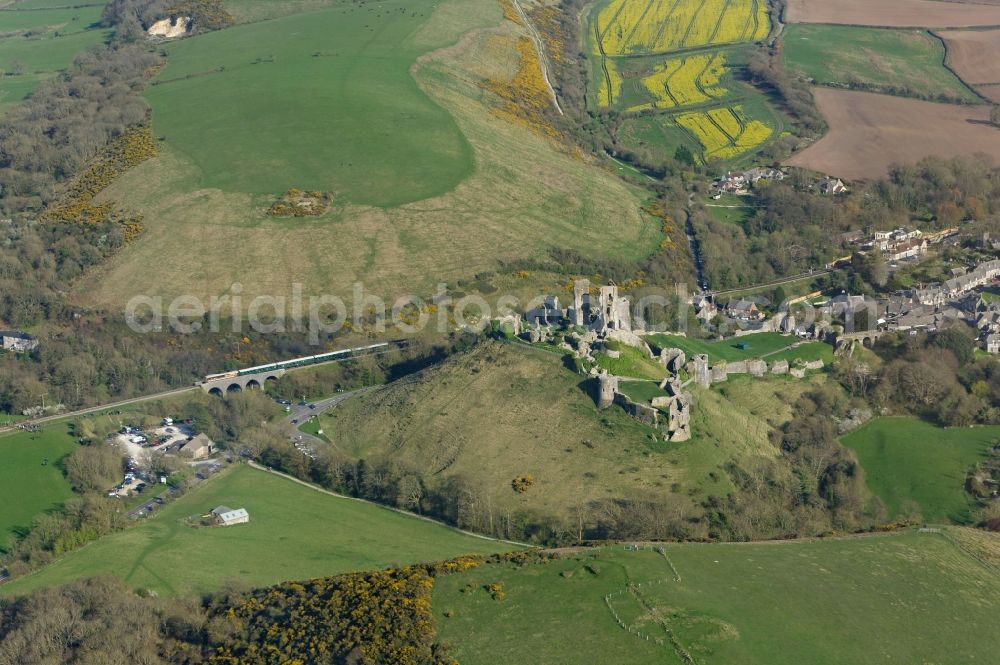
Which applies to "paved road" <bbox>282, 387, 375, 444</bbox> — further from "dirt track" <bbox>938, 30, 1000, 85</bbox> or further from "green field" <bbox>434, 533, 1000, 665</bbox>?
"dirt track" <bbox>938, 30, 1000, 85</bbox>

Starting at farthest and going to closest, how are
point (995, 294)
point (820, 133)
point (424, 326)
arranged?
point (820, 133) < point (995, 294) < point (424, 326)

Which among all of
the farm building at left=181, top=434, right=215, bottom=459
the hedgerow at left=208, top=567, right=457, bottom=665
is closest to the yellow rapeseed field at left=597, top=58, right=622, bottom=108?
the farm building at left=181, top=434, right=215, bottom=459

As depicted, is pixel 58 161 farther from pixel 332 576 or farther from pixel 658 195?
pixel 332 576

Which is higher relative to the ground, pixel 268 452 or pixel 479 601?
pixel 479 601

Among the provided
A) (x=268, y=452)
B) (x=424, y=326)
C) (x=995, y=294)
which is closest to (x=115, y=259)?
(x=424, y=326)

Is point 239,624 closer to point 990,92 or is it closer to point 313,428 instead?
point 313,428

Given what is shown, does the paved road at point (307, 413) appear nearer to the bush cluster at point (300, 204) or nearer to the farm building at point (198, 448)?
the farm building at point (198, 448)
